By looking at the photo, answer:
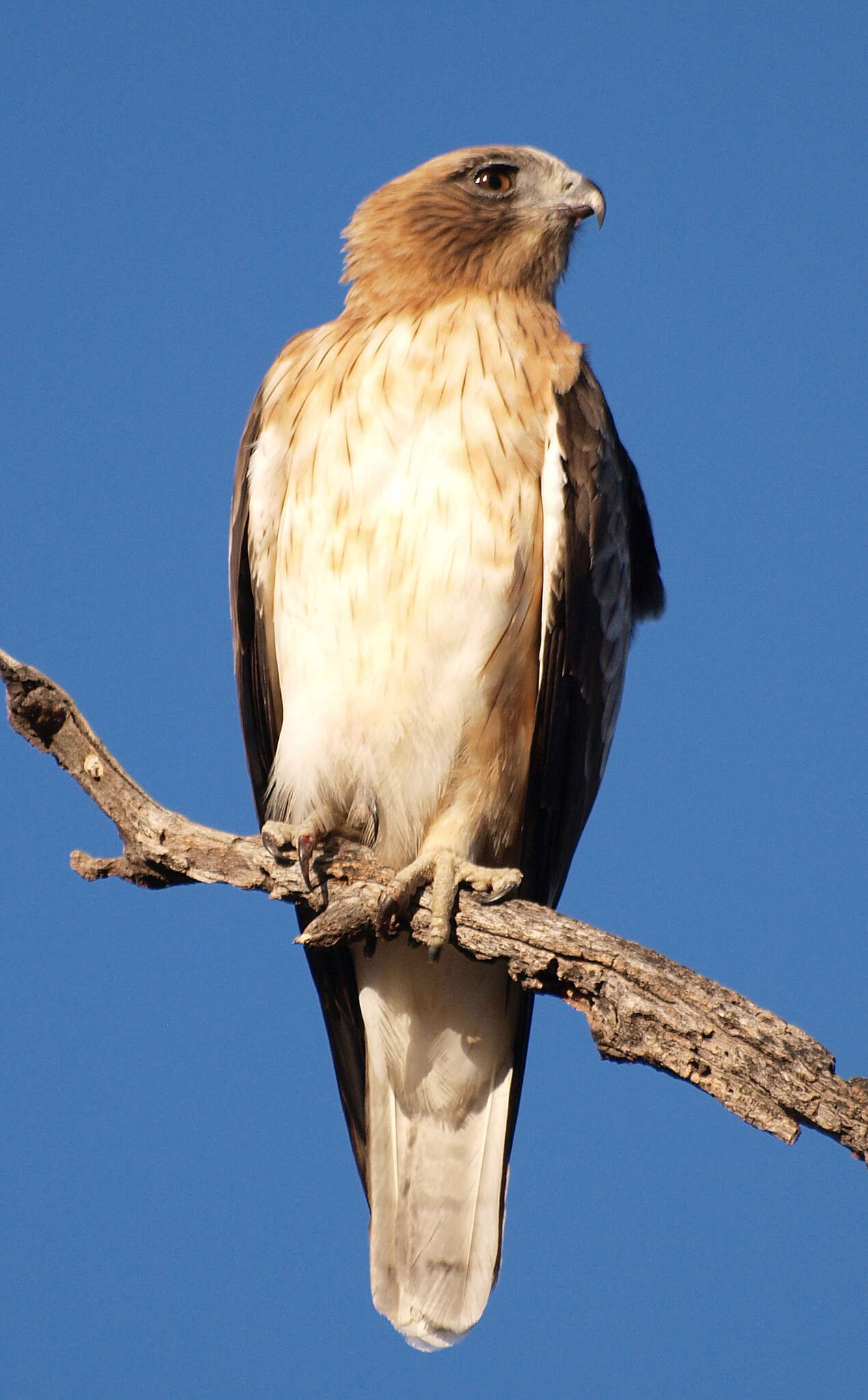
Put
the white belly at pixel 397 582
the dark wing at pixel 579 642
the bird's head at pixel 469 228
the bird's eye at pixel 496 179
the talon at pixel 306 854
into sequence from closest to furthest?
the talon at pixel 306 854 < the white belly at pixel 397 582 < the dark wing at pixel 579 642 < the bird's head at pixel 469 228 < the bird's eye at pixel 496 179

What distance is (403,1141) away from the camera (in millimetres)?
5410

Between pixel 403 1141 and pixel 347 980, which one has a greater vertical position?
pixel 347 980

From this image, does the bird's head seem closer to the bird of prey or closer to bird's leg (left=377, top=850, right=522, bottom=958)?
the bird of prey

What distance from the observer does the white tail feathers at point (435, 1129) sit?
5.24 meters

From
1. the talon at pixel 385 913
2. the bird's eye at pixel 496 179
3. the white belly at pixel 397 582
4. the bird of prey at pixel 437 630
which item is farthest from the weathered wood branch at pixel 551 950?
the bird's eye at pixel 496 179

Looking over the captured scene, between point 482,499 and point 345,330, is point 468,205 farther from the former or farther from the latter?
point 482,499

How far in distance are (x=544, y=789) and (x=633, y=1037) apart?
131cm

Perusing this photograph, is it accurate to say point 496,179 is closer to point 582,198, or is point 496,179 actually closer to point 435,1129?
point 582,198

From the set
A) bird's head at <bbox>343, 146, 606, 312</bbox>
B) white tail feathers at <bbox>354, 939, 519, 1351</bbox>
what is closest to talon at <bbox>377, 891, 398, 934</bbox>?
white tail feathers at <bbox>354, 939, 519, 1351</bbox>

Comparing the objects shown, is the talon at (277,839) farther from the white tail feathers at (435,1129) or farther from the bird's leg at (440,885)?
the white tail feathers at (435,1129)

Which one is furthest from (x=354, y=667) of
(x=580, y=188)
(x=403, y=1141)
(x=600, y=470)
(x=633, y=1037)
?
(x=580, y=188)

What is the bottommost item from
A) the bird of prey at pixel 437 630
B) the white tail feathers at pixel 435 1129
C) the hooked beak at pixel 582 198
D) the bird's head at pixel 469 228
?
the white tail feathers at pixel 435 1129

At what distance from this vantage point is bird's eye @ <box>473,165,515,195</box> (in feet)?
18.3

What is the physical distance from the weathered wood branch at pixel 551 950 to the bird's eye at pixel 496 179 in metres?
2.84
